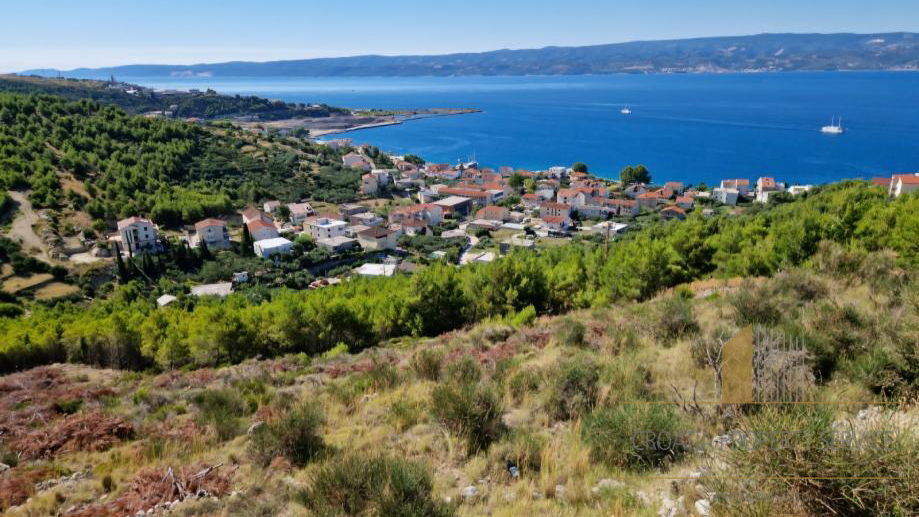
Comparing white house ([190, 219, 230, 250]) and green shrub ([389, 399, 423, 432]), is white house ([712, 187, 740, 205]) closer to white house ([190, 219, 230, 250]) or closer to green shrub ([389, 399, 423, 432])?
white house ([190, 219, 230, 250])

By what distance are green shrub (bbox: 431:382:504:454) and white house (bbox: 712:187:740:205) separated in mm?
50899

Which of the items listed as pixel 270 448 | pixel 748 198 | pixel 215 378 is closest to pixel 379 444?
pixel 270 448

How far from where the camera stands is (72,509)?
477cm

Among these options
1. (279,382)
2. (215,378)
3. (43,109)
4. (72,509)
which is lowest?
(215,378)

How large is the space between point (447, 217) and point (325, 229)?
42.3 feet

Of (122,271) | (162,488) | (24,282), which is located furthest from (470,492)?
(24,282)

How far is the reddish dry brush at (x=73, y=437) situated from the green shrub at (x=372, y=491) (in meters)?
4.48

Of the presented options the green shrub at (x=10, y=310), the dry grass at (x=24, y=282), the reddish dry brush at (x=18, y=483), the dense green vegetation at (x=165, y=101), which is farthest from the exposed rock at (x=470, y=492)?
the dense green vegetation at (x=165, y=101)

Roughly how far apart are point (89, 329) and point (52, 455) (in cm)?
1305

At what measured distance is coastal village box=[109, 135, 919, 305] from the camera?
119ft

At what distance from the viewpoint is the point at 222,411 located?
6844 millimetres

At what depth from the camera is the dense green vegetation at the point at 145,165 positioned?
4159cm

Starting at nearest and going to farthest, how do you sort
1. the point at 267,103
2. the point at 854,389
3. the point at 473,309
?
the point at 854,389
the point at 473,309
the point at 267,103

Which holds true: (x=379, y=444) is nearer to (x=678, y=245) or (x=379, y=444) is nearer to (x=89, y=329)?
(x=678, y=245)
